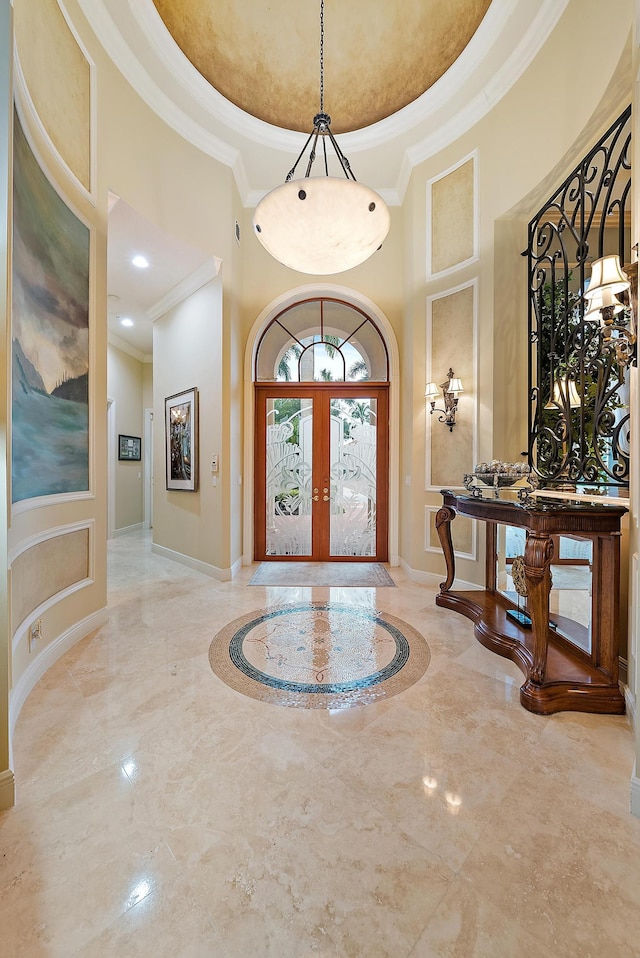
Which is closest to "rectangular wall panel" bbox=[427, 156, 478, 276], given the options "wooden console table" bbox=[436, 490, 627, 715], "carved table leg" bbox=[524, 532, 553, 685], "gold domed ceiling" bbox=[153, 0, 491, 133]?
"gold domed ceiling" bbox=[153, 0, 491, 133]

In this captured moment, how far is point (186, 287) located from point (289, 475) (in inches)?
106

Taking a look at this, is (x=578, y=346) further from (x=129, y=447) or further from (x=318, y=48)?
(x=129, y=447)

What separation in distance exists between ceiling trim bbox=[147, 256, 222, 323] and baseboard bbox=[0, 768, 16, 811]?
4529 mm

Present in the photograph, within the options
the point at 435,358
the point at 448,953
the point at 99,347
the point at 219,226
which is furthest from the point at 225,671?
the point at 219,226

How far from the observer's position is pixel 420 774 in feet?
5.42

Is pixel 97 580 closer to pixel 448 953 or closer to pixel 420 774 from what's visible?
pixel 420 774

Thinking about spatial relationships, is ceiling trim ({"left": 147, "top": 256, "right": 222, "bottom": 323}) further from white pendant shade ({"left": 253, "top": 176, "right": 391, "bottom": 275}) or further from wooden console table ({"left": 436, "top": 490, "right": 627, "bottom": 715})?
wooden console table ({"left": 436, "top": 490, "right": 627, "bottom": 715})

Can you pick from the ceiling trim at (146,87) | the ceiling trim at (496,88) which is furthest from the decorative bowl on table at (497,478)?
the ceiling trim at (146,87)

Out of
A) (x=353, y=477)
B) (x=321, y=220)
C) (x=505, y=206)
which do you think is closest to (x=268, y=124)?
(x=505, y=206)

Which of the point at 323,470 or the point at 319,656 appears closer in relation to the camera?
the point at 319,656

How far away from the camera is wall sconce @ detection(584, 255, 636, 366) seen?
6.24 ft

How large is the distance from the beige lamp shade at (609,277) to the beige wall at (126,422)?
280 inches

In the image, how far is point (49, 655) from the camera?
258cm

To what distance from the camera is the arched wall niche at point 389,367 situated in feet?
16.5
